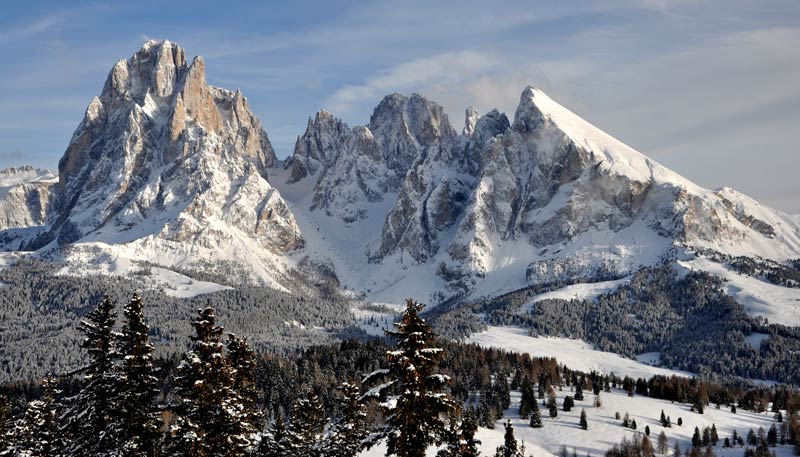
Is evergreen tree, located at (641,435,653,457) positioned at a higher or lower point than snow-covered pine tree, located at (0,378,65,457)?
lower

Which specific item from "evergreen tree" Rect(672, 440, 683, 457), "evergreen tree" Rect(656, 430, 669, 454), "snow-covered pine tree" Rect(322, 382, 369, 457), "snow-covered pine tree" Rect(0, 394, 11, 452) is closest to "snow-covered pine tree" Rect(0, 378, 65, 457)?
"snow-covered pine tree" Rect(0, 394, 11, 452)

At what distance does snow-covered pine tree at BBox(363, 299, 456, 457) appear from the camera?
39594 mm

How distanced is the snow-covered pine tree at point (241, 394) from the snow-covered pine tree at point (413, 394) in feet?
42.5

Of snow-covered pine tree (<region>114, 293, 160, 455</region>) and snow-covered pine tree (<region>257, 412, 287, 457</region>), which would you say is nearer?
snow-covered pine tree (<region>114, 293, 160, 455</region>)

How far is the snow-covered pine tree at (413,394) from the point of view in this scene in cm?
3959

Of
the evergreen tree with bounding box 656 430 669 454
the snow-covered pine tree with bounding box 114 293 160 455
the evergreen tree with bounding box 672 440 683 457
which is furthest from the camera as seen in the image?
the evergreen tree with bounding box 656 430 669 454

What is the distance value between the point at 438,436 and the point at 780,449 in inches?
7072

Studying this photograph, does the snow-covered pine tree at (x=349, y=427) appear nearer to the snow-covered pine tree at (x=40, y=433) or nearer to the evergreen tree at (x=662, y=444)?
the snow-covered pine tree at (x=40, y=433)

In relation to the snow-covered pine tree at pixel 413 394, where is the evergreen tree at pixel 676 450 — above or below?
below

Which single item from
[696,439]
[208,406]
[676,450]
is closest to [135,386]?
[208,406]

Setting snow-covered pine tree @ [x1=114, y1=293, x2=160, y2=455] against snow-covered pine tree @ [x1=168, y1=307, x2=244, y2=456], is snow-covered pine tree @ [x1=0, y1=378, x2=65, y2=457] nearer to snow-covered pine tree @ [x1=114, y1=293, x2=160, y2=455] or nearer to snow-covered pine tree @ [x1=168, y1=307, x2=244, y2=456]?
snow-covered pine tree @ [x1=114, y1=293, x2=160, y2=455]

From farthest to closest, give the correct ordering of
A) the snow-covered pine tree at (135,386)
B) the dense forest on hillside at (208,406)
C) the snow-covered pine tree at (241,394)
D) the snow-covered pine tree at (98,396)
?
the snow-covered pine tree at (98,396) < the snow-covered pine tree at (135,386) < the snow-covered pine tree at (241,394) < the dense forest on hillside at (208,406)

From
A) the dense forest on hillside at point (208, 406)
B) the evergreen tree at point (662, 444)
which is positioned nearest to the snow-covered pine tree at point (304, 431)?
the dense forest on hillside at point (208, 406)

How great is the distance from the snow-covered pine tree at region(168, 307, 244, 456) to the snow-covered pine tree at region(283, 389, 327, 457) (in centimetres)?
2501
